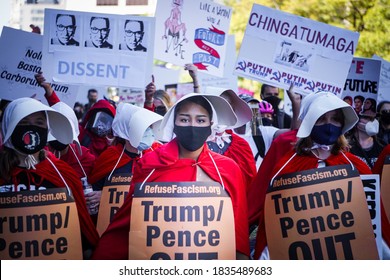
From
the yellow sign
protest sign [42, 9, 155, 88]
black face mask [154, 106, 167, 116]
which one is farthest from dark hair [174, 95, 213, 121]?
black face mask [154, 106, 167, 116]

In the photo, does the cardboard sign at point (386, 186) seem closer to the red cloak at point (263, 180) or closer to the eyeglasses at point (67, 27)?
the red cloak at point (263, 180)

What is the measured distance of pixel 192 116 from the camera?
5.92 m

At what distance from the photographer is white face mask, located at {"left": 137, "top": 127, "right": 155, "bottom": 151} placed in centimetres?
752

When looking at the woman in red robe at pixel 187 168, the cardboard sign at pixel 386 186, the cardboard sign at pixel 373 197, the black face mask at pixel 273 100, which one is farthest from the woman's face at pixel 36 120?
the black face mask at pixel 273 100

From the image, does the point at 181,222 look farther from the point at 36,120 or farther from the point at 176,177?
the point at 36,120

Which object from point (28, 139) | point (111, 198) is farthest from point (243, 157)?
point (28, 139)

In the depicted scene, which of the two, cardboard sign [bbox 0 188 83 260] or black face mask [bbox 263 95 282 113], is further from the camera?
black face mask [bbox 263 95 282 113]

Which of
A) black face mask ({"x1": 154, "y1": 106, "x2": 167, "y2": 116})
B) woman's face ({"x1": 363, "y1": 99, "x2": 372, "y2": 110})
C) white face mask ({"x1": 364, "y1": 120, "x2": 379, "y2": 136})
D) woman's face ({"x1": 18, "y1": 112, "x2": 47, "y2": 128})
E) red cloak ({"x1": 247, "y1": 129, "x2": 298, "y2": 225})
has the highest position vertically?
woman's face ({"x1": 18, "y1": 112, "x2": 47, "y2": 128})

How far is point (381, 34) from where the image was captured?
19.4 m

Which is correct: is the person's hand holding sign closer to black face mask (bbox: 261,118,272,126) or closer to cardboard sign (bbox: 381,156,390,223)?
black face mask (bbox: 261,118,272,126)

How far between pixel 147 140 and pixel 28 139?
196 centimetres

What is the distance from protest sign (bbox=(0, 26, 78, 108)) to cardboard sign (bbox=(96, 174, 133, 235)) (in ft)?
7.49

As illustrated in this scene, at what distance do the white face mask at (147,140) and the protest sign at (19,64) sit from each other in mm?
2214

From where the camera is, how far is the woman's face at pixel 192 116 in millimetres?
5883
